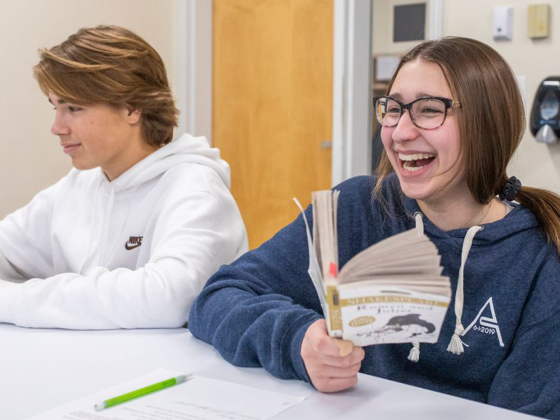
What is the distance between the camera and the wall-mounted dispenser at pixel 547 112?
2.47 meters

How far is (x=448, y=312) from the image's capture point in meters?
1.24

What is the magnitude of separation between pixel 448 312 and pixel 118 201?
38.2 inches

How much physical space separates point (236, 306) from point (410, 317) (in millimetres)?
446

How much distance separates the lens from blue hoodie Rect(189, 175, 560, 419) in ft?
3.67

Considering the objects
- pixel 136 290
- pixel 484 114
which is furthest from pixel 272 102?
pixel 484 114

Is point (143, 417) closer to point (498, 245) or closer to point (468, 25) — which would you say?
point (498, 245)

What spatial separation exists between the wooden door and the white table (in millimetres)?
2317

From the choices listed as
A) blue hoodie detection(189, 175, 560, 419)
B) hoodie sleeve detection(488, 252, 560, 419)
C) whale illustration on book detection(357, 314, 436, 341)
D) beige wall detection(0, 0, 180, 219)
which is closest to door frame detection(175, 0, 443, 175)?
beige wall detection(0, 0, 180, 219)

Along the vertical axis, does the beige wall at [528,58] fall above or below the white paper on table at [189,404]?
above

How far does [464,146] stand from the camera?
1219 mm

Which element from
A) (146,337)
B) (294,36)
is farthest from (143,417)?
(294,36)

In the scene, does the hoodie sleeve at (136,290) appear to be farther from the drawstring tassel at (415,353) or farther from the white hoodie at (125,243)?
the drawstring tassel at (415,353)

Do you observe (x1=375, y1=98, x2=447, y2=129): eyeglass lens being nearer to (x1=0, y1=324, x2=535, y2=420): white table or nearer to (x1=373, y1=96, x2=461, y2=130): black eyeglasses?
(x1=373, y1=96, x2=461, y2=130): black eyeglasses

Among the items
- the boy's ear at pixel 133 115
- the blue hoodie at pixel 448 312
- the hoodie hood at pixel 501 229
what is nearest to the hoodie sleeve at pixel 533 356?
the blue hoodie at pixel 448 312
